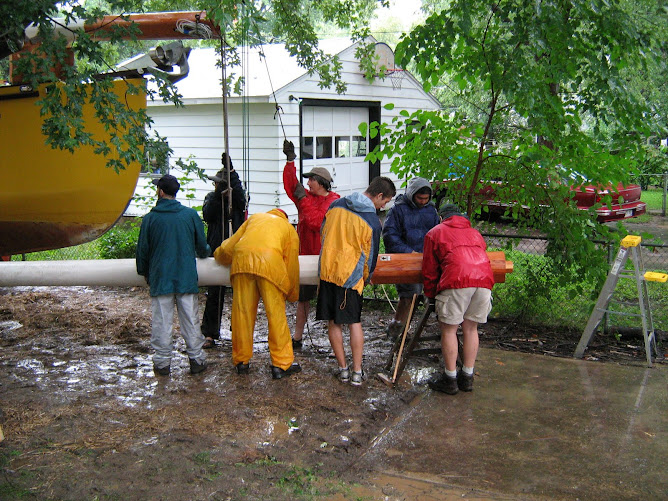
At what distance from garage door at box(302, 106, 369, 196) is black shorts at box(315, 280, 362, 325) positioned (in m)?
8.64

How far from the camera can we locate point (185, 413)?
4.63m

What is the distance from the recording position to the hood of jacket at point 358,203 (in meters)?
5.05

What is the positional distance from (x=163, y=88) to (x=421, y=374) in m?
3.14

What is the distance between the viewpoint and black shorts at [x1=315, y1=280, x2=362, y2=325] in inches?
199

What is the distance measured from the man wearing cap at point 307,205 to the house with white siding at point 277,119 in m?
5.11

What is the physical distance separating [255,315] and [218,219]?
1.37 meters

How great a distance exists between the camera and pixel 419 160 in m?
6.69

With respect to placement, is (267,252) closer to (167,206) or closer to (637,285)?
(167,206)

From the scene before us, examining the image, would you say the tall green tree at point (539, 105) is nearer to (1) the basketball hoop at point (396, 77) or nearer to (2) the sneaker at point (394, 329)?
(2) the sneaker at point (394, 329)

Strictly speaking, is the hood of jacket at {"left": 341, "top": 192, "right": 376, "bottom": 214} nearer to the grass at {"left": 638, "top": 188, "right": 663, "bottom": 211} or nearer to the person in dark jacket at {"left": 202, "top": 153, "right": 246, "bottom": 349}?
the person in dark jacket at {"left": 202, "top": 153, "right": 246, "bottom": 349}

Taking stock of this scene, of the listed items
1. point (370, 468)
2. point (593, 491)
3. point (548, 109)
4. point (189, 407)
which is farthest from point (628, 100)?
point (189, 407)

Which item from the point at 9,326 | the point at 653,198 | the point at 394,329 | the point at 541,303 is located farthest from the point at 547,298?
the point at 653,198

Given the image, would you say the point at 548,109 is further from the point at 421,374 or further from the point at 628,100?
the point at 421,374

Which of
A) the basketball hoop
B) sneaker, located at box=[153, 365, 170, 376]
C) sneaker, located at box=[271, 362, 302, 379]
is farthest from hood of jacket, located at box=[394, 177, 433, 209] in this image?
the basketball hoop
